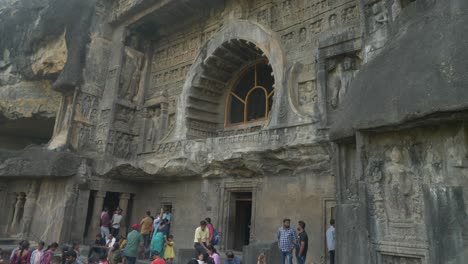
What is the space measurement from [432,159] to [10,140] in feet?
65.1

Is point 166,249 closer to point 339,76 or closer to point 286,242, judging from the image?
point 286,242

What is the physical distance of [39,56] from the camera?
1402cm

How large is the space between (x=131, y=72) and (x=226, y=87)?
4117mm

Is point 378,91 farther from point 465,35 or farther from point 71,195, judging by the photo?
point 71,195

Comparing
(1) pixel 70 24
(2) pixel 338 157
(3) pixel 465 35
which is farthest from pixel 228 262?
(1) pixel 70 24

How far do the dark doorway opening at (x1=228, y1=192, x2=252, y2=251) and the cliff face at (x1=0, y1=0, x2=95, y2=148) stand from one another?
746 cm

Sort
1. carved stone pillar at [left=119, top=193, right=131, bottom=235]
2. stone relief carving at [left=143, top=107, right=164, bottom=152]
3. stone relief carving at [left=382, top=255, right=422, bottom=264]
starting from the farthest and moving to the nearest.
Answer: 1. carved stone pillar at [left=119, top=193, right=131, bottom=235]
2. stone relief carving at [left=143, top=107, right=164, bottom=152]
3. stone relief carving at [left=382, top=255, right=422, bottom=264]

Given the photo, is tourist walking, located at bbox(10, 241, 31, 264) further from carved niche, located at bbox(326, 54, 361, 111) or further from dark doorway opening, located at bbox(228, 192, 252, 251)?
carved niche, located at bbox(326, 54, 361, 111)

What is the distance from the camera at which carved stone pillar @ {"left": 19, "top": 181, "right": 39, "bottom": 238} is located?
38.5 feet

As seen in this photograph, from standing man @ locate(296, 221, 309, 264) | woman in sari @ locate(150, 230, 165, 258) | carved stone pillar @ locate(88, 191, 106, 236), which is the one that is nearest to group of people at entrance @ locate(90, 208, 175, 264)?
woman in sari @ locate(150, 230, 165, 258)

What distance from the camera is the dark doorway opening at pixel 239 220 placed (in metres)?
10.1

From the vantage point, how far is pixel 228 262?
611 cm

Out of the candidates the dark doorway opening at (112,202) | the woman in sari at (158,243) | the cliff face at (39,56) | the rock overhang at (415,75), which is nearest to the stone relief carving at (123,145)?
the dark doorway opening at (112,202)

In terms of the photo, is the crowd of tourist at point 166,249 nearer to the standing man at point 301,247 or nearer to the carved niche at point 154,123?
the standing man at point 301,247
